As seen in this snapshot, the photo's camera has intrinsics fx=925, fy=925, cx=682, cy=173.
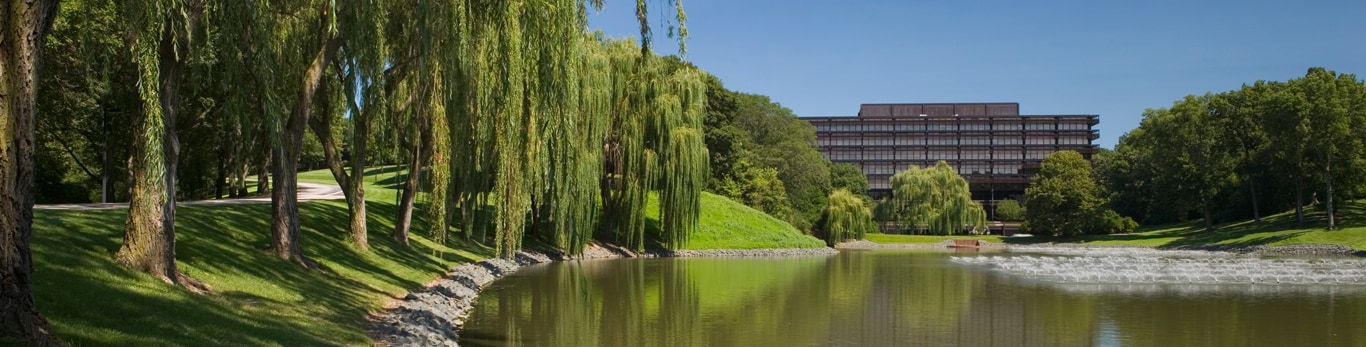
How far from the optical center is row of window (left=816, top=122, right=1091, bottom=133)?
329 ft

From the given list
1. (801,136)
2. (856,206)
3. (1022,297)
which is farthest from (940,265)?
(801,136)

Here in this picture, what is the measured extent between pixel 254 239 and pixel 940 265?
80.3 ft

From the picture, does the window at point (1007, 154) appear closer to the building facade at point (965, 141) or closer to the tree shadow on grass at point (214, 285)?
the building facade at point (965, 141)

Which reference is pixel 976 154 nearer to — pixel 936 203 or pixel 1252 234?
pixel 936 203

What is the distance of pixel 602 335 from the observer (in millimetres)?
13297

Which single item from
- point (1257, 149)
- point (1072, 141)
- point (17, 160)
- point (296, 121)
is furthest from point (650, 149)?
point (1072, 141)

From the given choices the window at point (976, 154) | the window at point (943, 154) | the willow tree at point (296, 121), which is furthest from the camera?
the window at point (943, 154)

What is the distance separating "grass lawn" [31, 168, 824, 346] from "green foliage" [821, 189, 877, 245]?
31.9 m

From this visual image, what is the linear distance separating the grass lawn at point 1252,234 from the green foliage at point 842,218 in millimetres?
9076

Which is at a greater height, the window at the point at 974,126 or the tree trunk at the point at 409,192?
the window at the point at 974,126

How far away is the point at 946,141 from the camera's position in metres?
103

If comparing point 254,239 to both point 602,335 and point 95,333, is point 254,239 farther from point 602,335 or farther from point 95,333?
point 95,333

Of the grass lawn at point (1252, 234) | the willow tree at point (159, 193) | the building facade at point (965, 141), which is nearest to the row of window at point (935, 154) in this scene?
the building facade at point (965, 141)

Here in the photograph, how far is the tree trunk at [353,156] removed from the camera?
17828mm
